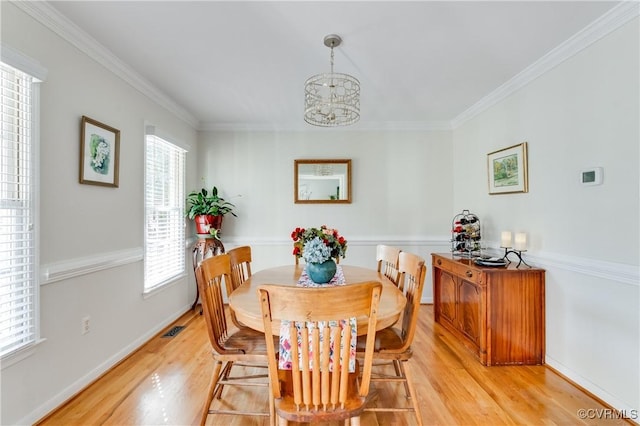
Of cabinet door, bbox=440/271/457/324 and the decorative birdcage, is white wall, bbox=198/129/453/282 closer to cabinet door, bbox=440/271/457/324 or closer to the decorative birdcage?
the decorative birdcage

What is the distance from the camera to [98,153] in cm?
234

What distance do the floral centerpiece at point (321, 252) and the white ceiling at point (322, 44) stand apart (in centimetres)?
141

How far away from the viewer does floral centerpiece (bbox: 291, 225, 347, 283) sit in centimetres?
190

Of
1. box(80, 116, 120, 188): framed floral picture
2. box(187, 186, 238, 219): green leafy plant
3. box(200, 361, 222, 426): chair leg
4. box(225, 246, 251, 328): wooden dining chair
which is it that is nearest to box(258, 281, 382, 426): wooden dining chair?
box(200, 361, 222, 426): chair leg

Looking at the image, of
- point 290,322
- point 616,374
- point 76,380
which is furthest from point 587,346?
point 76,380

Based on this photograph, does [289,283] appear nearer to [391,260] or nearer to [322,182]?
[391,260]

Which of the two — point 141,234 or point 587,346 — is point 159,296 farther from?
point 587,346

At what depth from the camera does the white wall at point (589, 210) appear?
6.17 feet

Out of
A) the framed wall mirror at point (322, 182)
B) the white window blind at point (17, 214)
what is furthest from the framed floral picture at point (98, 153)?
the framed wall mirror at point (322, 182)

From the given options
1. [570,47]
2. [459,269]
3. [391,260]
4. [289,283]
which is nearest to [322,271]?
[289,283]

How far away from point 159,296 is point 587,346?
3760mm

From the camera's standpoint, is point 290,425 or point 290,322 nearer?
point 290,322

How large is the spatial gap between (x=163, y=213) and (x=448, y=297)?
10.6 ft

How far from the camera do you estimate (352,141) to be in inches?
165
